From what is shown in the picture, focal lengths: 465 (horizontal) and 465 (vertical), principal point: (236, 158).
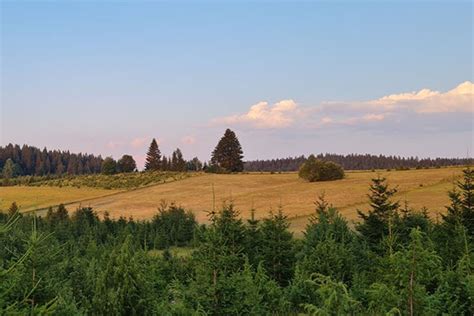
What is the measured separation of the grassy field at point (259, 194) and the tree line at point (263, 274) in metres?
31.1

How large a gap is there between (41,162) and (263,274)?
18068 cm

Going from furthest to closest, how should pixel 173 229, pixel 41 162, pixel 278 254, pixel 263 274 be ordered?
pixel 41 162 → pixel 173 229 → pixel 278 254 → pixel 263 274

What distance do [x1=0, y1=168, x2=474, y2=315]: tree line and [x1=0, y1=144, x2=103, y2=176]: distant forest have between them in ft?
534

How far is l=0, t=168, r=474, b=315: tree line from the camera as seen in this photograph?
8.20 m

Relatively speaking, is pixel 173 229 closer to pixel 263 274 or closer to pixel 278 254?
pixel 278 254

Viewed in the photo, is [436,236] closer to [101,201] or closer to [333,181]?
[333,181]

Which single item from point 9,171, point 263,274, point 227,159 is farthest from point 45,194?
point 263,274

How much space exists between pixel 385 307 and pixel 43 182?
11675 centimetres

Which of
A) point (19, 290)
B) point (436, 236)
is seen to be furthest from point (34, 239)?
point (436, 236)

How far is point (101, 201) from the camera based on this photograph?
8731 centimetres

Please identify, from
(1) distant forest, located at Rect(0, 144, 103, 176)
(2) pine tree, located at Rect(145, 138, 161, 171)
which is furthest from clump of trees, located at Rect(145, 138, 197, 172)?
(1) distant forest, located at Rect(0, 144, 103, 176)

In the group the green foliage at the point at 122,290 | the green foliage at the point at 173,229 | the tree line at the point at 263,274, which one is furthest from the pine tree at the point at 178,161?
the green foliage at the point at 122,290

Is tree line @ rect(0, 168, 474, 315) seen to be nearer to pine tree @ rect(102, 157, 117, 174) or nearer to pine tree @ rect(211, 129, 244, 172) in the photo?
pine tree @ rect(211, 129, 244, 172)

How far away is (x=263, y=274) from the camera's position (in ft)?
51.2
